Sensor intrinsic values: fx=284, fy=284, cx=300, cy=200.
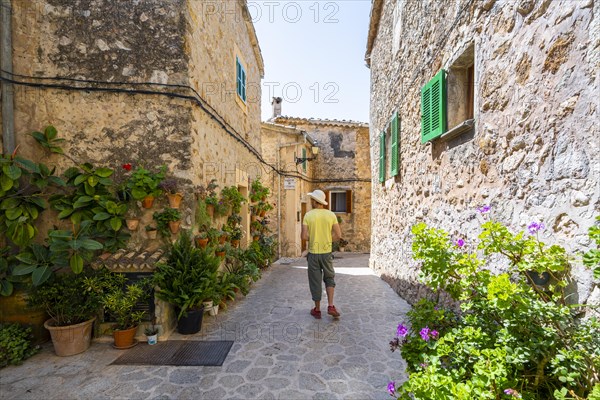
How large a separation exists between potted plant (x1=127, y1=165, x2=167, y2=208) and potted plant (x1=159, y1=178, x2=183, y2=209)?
69mm

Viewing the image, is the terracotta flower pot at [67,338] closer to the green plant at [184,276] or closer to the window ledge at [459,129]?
the green plant at [184,276]

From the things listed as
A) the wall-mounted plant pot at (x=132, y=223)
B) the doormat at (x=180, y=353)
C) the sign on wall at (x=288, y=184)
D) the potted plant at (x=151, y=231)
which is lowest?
the doormat at (x=180, y=353)

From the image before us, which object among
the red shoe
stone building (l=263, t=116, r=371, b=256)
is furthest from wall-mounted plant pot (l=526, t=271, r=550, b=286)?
stone building (l=263, t=116, r=371, b=256)

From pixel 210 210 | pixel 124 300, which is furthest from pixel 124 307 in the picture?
pixel 210 210

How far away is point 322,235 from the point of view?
4.36m

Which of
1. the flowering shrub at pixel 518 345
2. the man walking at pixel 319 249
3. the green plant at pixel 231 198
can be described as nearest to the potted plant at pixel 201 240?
the green plant at pixel 231 198

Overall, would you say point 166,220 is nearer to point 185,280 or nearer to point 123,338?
point 185,280

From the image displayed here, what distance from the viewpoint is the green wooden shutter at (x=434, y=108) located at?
11.5ft

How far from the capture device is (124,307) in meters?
3.56

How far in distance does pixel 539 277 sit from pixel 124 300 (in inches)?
166

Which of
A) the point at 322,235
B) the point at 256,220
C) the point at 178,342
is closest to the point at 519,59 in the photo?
the point at 322,235

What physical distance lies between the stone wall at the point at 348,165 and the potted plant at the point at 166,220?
12.4m

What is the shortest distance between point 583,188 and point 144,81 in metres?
4.71

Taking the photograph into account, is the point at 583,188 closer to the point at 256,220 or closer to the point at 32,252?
the point at 32,252
